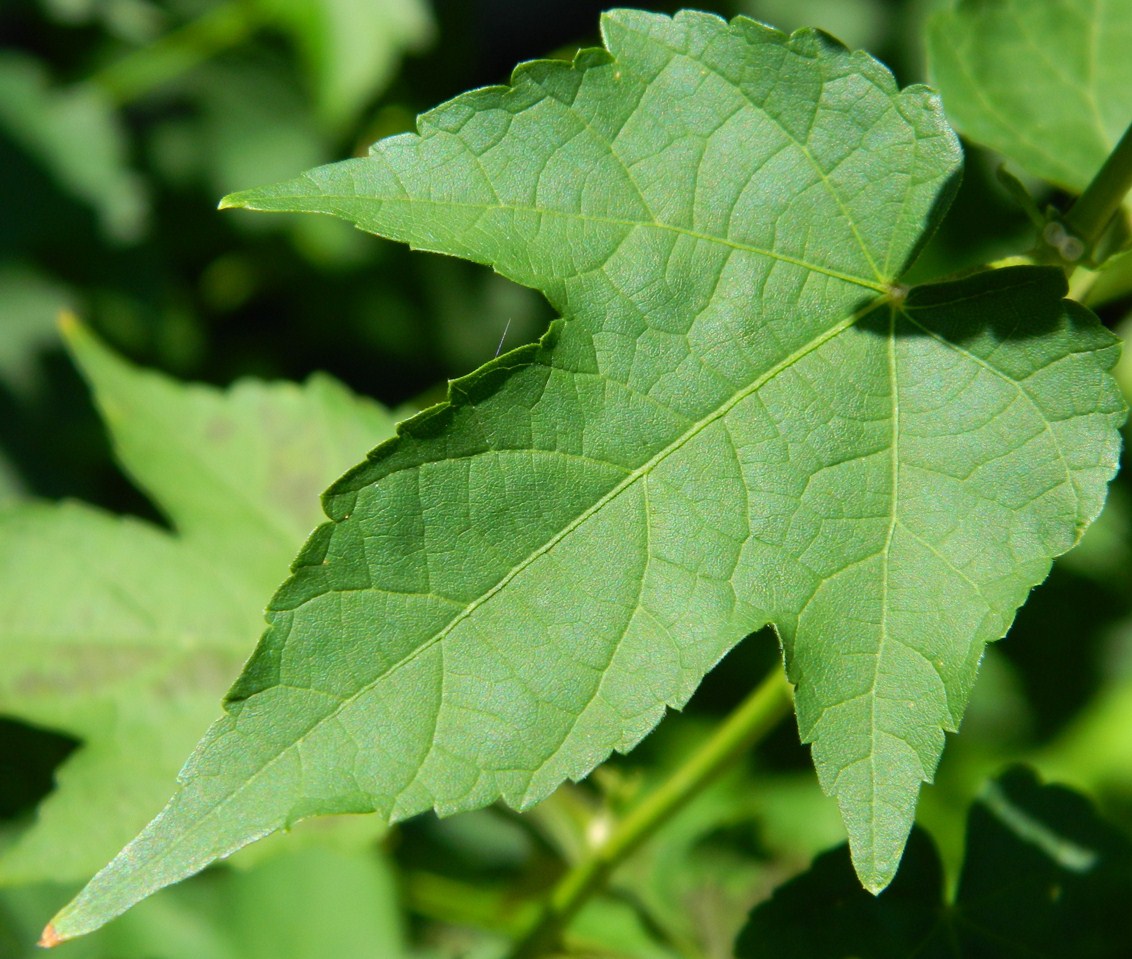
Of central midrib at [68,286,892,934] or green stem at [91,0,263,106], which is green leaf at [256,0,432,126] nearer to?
green stem at [91,0,263,106]

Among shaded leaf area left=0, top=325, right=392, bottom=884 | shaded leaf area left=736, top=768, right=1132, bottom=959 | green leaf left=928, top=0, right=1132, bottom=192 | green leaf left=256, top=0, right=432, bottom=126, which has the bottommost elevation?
shaded leaf area left=736, top=768, right=1132, bottom=959

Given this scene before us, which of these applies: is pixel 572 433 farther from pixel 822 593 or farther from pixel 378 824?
pixel 378 824

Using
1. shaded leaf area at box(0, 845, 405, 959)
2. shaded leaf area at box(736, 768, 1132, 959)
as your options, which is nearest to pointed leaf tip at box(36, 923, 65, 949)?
shaded leaf area at box(736, 768, 1132, 959)

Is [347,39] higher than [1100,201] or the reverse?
the reverse

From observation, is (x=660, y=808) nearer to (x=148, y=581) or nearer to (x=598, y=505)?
(x=598, y=505)

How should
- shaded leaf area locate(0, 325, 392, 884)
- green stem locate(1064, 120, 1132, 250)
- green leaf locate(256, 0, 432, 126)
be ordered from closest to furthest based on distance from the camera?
green stem locate(1064, 120, 1132, 250) → shaded leaf area locate(0, 325, 392, 884) → green leaf locate(256, 0, 432, 126)

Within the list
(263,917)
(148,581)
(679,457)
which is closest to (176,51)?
(148,581)
